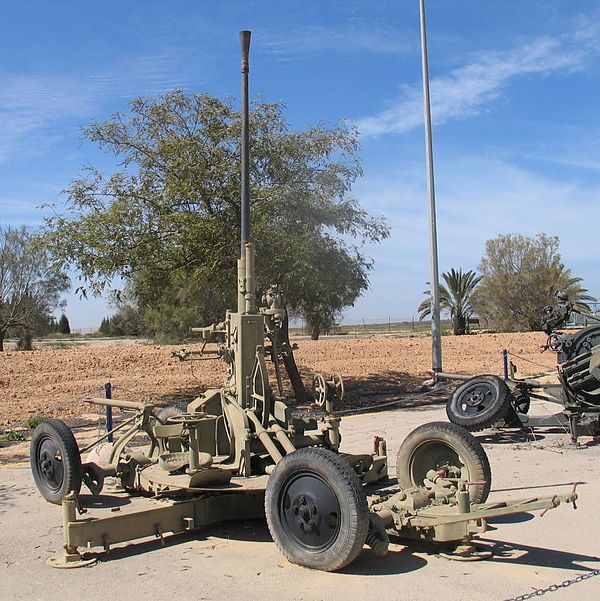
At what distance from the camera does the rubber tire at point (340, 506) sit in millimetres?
5168

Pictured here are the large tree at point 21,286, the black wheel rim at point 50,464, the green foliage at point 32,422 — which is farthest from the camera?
the large tree at point 21,286

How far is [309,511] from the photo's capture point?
543cm

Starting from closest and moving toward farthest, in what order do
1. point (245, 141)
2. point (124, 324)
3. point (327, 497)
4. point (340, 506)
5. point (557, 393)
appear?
point (340, 506) → point (327, 497) → point (557, 393) → point (245, 141) → point (124, 324)

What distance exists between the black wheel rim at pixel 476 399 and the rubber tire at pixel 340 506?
6116mm

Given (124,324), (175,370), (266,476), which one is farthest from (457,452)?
(124,324)

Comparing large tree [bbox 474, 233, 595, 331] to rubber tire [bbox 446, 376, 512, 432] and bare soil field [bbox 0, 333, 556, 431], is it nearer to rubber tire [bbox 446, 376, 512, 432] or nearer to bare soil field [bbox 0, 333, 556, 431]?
bare soil field [bbox 0, 333, 556, 431]

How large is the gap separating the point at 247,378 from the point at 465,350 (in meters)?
20.4

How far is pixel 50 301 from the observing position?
3572 centimetres

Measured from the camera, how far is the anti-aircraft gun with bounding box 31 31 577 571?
17.6 feet

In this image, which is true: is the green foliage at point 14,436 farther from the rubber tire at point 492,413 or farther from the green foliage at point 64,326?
the green foliage at point 64,326

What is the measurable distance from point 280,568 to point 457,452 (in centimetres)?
190

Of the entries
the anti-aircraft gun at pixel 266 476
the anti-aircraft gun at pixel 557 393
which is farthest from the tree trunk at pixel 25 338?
the anti-aircraft gun at pixel 266 476

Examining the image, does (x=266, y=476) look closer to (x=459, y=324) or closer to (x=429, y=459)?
(x=429, y=459)

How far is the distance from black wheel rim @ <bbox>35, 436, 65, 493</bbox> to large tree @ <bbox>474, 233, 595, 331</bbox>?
111 feet
